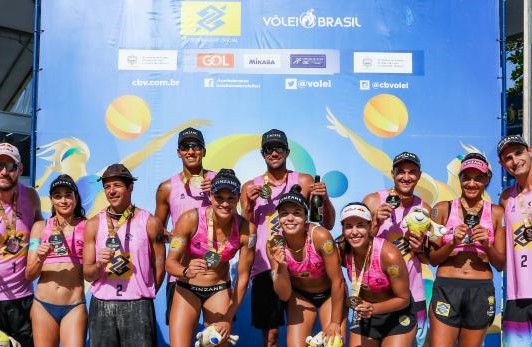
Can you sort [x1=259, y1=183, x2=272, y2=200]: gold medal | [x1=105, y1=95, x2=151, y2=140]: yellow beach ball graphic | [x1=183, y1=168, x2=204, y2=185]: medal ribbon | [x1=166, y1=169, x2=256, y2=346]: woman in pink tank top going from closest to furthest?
1. [x1=166, y1=169, x2=256, y2=346]: woman in pink tank top
2. [x1=259, y1=183, x2=272, y2=200]: gold medal
3. [x1=183, y1=168, x2=204, y2=185]: medal ribbon
4. [x1=105, y1=95, x2=151, y2=140]: yellow beach ball graphic

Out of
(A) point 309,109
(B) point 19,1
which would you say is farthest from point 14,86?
(A) point 309,109

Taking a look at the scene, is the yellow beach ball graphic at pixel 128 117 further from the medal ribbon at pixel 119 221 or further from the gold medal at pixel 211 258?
the gold medal at pixel 211 258

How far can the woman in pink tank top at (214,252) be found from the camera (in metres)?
3.94

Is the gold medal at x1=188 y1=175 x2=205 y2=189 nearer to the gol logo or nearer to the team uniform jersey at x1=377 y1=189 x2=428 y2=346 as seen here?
the team uniform jersey at x1=377 y1=189 x2=428 y2=346

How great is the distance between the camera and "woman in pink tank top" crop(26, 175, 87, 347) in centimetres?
400

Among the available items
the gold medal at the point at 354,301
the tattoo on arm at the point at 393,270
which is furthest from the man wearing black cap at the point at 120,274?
the tattoo on arm at the point at 393,270

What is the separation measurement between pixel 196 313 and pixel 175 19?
354 centimetres

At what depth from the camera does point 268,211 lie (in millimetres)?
4738

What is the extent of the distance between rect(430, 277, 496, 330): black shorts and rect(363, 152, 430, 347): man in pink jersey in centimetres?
31

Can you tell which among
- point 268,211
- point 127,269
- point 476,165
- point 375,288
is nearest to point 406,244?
point 375,288

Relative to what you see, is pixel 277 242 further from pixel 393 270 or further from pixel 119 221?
pixel 119 221

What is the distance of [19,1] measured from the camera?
36.8 ft

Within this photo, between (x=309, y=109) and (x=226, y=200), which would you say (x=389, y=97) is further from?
(x=226, y=200)

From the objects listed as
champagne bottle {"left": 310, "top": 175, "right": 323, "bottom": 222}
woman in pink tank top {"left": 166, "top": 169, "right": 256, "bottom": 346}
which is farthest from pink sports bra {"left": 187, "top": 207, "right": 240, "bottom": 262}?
champagne bottle {"left": 310, "top": 175, "right": 323, "bottom": 222}
